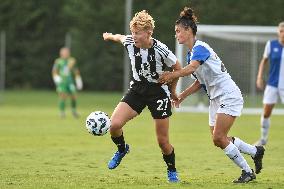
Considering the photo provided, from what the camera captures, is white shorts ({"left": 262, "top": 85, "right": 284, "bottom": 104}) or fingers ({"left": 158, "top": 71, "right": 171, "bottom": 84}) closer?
fingers ({"left": 158, "top": 71, "right": 171, "bottom": 84})

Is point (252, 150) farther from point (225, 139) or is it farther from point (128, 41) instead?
point (128, 41)

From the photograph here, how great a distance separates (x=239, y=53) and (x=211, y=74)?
20908 mm

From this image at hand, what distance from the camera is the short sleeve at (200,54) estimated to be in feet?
32.7

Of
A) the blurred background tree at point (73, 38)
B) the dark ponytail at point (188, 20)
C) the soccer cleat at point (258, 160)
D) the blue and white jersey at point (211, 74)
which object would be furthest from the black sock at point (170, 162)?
the blurred background tree at point (73, 38)

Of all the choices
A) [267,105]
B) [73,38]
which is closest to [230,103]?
[267,105]

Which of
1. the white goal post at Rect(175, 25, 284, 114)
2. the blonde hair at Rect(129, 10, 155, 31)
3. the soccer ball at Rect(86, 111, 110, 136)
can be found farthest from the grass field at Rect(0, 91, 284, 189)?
the white goal post at Rect(175, 25, 284, 114)

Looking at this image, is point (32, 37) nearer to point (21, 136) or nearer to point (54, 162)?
point (21, 136)

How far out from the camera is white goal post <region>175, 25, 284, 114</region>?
29.5 metres

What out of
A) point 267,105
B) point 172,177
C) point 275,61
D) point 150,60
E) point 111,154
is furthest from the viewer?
point 275,61

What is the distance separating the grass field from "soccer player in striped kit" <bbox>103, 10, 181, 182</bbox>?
0.65 metres

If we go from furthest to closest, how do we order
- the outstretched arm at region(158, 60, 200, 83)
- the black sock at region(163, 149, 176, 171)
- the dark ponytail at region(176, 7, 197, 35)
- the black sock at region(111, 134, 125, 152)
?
the black sock at region(111, 134, 125, 152)
the black sock at region(163, 149, 176, 171)
the dark ponytail at region(176, 7, 197, 35)
the outstretched arm at region(158, 60, 200, 83)

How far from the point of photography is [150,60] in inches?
409

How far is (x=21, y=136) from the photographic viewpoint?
18.4 metres

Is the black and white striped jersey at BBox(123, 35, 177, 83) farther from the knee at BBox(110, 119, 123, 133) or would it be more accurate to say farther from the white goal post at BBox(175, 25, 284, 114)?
the white goal post at BBox(175, 25, 284, 114)
